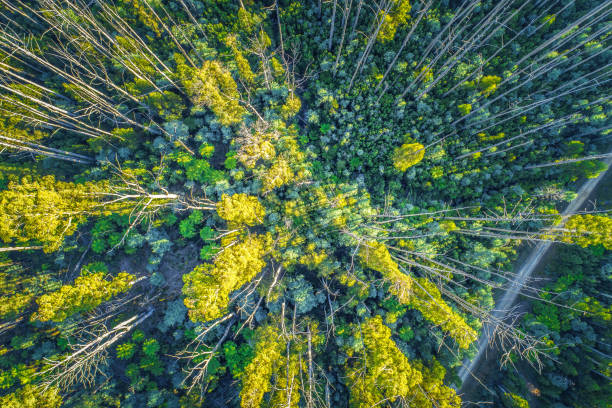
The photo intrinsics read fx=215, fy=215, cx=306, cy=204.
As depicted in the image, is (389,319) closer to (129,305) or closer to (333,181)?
(333,181)

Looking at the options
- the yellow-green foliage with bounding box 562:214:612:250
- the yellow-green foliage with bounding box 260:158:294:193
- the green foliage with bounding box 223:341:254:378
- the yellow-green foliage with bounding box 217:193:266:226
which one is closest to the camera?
the yellow-green foliage with bounding box 217:193:266:226

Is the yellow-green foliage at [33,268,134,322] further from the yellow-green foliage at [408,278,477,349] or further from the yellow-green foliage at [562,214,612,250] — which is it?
the yellow-green foliage at [562,214,612,250]

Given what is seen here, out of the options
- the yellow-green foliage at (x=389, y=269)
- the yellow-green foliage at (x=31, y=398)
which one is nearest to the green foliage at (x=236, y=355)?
the yellow-green foliage at (x=31, y=398)

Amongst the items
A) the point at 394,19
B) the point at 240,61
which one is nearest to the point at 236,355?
the point at 240,61

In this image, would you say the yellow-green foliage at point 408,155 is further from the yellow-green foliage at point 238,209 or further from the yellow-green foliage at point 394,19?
the yellow-green foliage at point 238,209

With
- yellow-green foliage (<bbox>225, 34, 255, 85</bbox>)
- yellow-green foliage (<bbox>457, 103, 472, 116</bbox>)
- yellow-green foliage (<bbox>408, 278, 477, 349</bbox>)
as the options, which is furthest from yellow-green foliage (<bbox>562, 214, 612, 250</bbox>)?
yellow-green foliage (<bbox>225, 34, 255, 85</bbox>)

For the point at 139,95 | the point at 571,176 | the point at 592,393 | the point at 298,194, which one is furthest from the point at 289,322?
the point at 571,176

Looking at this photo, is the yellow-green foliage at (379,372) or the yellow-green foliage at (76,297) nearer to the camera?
the yellow-green foliage at (379,372)
